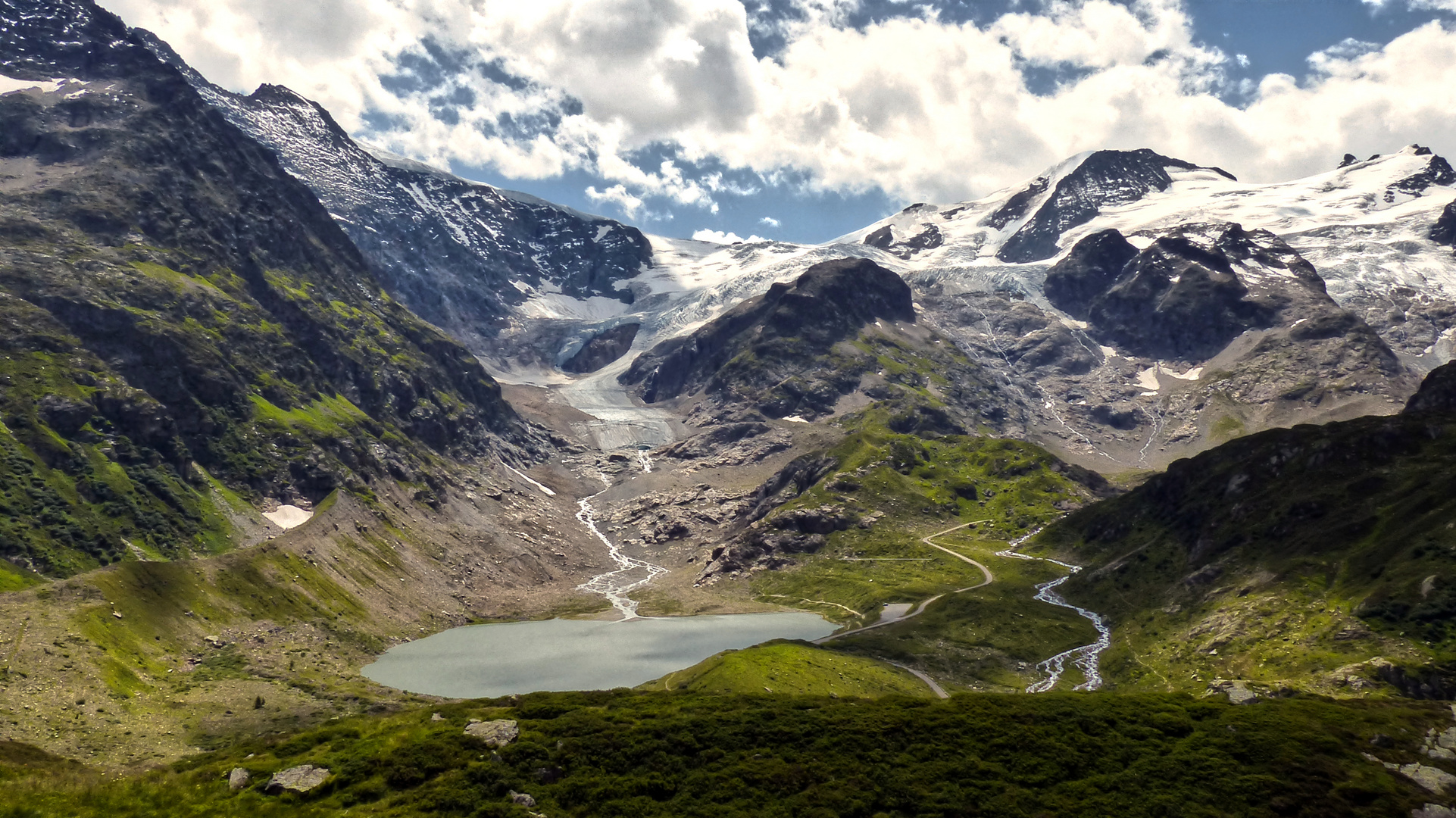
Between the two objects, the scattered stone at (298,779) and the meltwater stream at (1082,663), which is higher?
the scattered stone at (298,779)

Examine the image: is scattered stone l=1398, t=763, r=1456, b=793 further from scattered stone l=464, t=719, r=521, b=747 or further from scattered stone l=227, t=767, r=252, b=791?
scattered stone l=227, t=767, r=252, b=791

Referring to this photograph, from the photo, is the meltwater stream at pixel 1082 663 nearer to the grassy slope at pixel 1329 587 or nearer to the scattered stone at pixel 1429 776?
the grassy slope at pixel 1329 587

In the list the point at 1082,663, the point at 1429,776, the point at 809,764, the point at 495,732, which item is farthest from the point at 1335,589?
the point at 495,732

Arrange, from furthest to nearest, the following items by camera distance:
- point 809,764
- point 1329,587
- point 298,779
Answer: point 1329,587 < point 809,764 < point 298,779

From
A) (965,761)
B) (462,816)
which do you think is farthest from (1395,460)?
(462,816)

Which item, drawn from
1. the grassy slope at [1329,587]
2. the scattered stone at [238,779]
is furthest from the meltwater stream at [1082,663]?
the scattered stone at [238,779]

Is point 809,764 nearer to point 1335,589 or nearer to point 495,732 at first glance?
point 495,732
